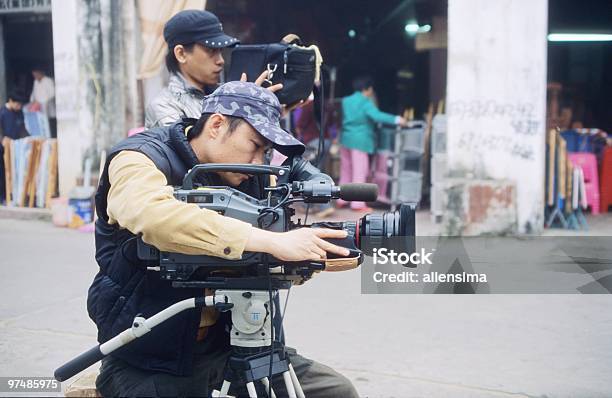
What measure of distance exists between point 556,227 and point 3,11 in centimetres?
775

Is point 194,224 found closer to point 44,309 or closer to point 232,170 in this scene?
point 232,170

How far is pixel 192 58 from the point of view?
11.8 feet

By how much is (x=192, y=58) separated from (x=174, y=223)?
182 cm

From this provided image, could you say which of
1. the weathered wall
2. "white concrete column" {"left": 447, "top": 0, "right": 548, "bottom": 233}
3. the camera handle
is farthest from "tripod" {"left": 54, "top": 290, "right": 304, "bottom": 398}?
the weathered wall

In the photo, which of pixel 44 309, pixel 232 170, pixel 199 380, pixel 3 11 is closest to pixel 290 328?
pixel 44 309

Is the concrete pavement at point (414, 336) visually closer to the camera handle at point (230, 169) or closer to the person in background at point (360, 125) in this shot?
the camera handle at point (230, 169)

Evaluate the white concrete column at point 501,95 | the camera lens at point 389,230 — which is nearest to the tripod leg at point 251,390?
the camera lens at point 389,230

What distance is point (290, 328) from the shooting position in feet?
16.0

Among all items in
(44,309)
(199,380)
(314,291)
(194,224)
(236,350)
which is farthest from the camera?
(314,291)

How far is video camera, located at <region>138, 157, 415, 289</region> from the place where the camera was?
2043 mm

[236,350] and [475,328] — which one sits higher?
[236,350]

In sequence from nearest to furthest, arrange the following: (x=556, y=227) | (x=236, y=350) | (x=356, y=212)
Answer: (x=236, y=350) → (x=556, y=227) → (x=356, y=212)

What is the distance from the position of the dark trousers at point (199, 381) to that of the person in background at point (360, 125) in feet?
23.4

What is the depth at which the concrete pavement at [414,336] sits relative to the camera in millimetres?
3988
